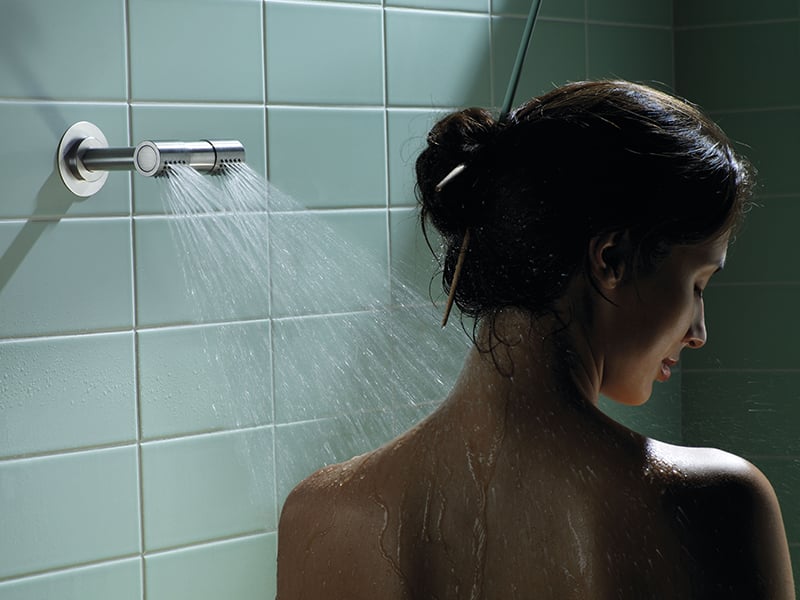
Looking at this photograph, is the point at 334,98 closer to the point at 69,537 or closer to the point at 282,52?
the point at 282,52

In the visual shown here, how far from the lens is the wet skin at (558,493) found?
0.73 metres

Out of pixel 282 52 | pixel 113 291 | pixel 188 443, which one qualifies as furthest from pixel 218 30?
pixel 188 443

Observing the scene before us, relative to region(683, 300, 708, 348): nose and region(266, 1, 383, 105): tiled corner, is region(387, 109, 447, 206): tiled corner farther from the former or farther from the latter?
region(683, 300, 708, 348): nose

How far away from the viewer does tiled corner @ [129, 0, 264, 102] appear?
59.4 inches

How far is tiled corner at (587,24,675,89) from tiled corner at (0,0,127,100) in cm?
90

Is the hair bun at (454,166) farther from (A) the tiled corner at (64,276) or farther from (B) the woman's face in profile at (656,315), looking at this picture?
(A) the tiled corner at (64,276)

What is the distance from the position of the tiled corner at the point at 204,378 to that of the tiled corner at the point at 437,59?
46 centimetres

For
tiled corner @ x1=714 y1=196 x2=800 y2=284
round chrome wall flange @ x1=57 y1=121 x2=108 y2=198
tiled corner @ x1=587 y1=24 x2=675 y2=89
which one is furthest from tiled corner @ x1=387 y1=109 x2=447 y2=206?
tiled corner @ x1=714 y1=196 x2=800 y2=284

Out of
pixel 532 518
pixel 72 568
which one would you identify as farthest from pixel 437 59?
pixel 532 518

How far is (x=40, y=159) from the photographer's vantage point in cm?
140

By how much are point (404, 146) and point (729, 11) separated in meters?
0.69

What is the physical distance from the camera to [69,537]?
1.46 metres

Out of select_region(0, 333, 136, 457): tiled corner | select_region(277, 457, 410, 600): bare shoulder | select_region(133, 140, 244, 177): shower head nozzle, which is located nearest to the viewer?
select_region(277, 457, 410, 600): bare shoulder

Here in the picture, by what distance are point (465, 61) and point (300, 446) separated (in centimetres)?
69
